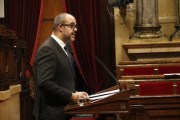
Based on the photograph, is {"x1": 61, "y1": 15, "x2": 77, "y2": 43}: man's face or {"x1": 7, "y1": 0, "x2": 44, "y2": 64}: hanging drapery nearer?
{"x1": 61, "y1": 15, "x2": 77, "y2": 43}: man's face

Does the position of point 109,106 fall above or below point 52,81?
below

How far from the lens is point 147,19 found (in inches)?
210

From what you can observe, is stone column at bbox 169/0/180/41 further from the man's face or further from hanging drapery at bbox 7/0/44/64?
the man's face

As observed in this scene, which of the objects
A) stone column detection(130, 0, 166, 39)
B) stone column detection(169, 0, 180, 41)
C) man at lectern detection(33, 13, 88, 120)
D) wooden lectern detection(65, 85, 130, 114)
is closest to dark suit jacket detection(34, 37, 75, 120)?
man at lectern detection(33, 13, 88, 120)

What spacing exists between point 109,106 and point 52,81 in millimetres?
412

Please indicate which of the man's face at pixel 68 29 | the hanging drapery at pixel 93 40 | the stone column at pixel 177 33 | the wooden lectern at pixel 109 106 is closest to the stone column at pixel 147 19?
the stone column at pixel 177 33

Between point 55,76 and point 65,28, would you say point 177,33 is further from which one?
point 55,76

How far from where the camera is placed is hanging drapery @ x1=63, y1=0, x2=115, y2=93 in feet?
18.5

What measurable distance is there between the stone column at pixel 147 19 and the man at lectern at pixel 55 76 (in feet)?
11.4

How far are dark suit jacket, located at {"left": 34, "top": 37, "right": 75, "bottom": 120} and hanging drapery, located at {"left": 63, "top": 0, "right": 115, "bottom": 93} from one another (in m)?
3.65

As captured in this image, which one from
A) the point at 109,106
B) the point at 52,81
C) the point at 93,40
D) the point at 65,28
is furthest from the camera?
the point at 93,40

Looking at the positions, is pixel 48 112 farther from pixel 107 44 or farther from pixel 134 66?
pixel 107 44

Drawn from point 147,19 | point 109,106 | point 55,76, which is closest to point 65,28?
point 55,76

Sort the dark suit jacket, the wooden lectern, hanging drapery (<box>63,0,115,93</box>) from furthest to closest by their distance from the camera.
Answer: hanging drapery (<box>63,0,115,93</box>), the dark suit jacket, the wooden lectern
